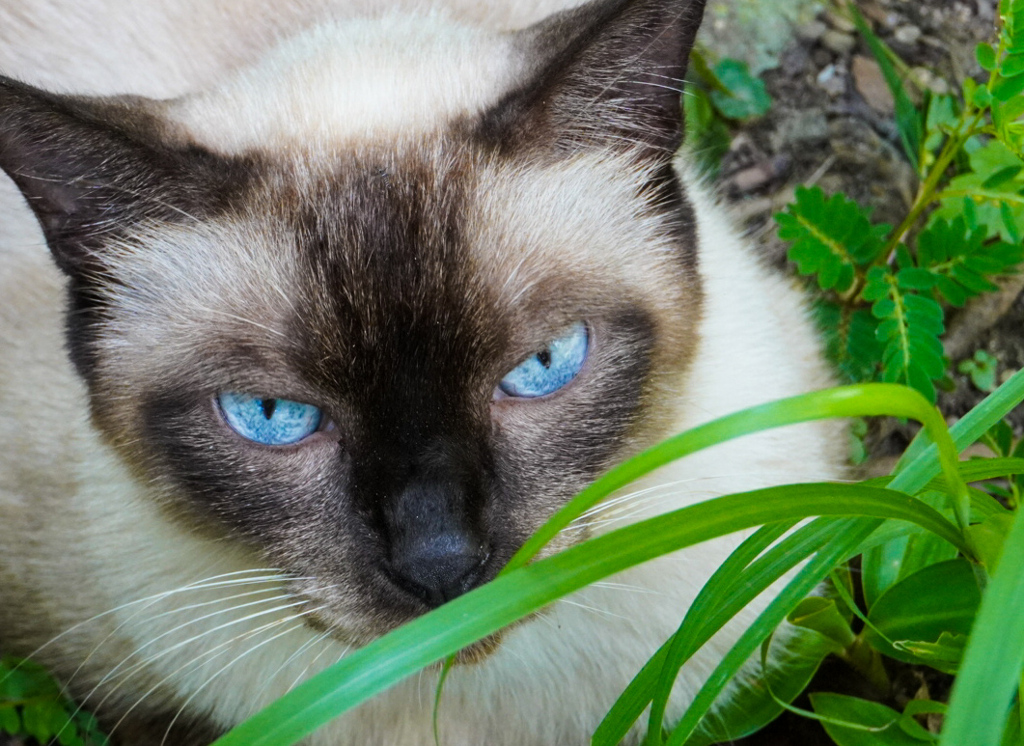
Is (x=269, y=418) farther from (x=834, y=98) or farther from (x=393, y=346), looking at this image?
(x=834, y=98)

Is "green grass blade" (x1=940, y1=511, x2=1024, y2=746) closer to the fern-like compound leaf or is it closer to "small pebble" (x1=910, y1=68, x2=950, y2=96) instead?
the fern-like compound leaf

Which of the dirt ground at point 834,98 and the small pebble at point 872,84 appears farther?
the small pebble at point 872,84

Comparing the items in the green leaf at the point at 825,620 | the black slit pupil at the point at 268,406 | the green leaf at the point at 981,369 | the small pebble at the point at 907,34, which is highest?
the small pebble at the point at 907,34

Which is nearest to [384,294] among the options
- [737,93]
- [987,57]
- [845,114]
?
[987,57]

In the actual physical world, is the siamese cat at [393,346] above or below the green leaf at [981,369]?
above

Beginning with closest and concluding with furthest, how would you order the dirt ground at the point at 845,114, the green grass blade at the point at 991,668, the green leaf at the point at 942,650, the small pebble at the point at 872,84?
the green grass blade at the point at 991,668 < the green leaf at the point at 942,650 < the dirt ground at the point at 845,114 < the small pebble at the point at 872,84

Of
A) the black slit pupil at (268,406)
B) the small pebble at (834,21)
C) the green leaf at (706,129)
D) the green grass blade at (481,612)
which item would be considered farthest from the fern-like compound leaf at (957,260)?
the black slit pupil at (268,406)

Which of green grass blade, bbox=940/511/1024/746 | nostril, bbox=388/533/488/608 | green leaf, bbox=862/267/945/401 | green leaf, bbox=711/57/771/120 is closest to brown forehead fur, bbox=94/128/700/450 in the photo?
nostril, bbox=388/533/488/608

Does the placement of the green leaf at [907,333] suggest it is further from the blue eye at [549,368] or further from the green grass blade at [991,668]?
the green grass blade at [991,668]

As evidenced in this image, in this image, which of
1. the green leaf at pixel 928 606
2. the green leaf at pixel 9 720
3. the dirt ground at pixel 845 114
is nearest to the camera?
the green leaf at pixel 928 606
